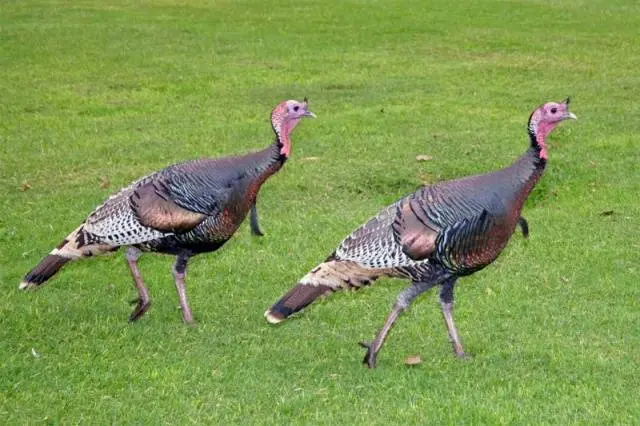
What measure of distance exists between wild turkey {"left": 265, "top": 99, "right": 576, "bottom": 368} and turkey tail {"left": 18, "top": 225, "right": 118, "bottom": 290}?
4.78 ft

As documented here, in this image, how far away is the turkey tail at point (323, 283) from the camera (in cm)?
659

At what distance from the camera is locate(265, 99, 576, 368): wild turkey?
651 cm

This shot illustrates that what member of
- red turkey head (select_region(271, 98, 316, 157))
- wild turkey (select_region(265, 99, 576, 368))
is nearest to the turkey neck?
wild turkey (select_region(265, 99, 576, 368))

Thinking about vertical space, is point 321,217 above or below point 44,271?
below

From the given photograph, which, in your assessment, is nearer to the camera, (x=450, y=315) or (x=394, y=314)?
(x=394, y=314)

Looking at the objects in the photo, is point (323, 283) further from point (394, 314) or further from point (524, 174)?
point (524, 174)

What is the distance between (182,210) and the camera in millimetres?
7180

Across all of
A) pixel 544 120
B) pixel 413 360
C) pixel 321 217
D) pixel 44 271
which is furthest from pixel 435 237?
pixel 321 217

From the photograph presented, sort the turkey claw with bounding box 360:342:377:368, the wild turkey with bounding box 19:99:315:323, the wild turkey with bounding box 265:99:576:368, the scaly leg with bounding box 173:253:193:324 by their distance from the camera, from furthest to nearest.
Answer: the scaly leg with bounding box 173:253:193:324, the wild turkey with bounding box 19:99:315:323, the turkey claw with bounding box 360:342:377:368, the wild turkey with bounding box 265:99:576:368

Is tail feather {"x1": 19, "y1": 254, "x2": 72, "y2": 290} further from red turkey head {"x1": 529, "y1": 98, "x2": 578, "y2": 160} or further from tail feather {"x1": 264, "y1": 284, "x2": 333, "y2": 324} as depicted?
red turkey head {"x1": 529, "y1": 98, "x2": 578, "y2": 160}

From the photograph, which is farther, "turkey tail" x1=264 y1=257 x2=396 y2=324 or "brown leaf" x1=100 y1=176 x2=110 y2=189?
"brown leaf" x1=100 y1=176 x2=110 y2=189

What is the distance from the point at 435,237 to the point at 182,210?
1620 mm

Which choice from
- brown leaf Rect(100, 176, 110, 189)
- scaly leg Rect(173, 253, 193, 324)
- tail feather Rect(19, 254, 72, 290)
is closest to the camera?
tail feather Rect(19, 254, 72, 290)

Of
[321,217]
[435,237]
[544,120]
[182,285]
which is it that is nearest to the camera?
[435,237]
